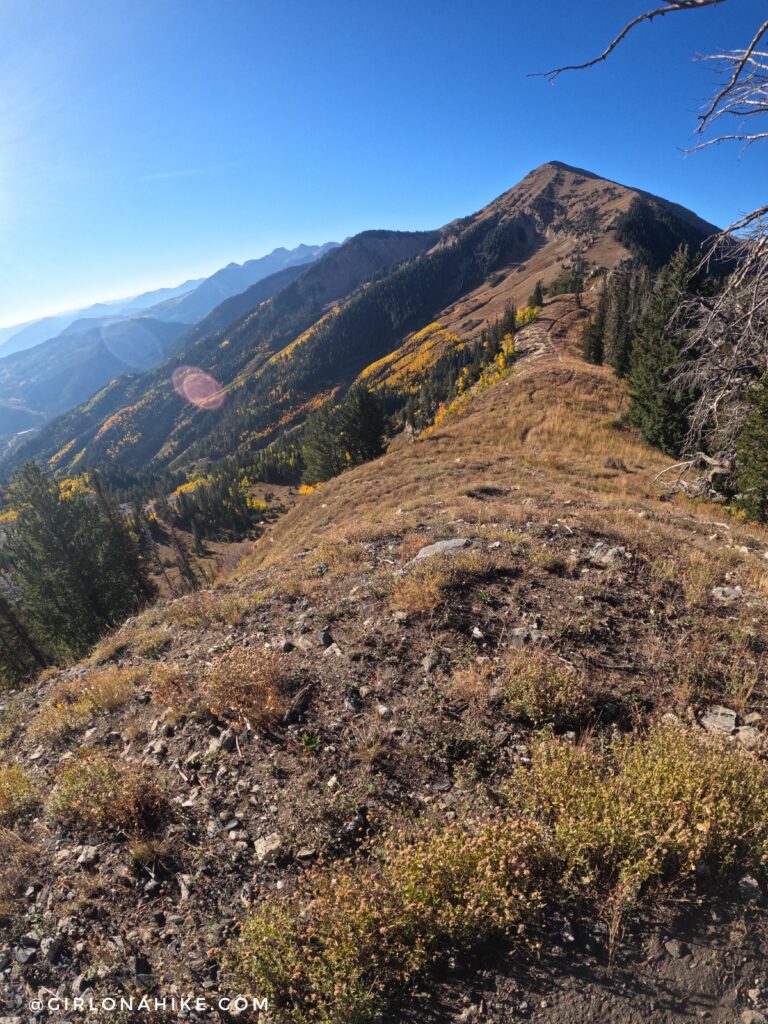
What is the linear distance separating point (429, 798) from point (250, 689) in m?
3.14

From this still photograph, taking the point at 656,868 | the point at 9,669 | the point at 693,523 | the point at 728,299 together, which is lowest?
the point at 9,669

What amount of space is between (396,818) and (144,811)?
3014 millimetres

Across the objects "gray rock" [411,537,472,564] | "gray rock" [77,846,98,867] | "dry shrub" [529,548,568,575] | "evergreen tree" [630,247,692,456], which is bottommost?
"gray rock" [77,846,98,867]

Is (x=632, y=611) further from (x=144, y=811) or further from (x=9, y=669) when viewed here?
(x=9, y=669)

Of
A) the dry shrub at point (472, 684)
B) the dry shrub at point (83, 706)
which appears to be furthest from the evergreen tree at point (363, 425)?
the dry shrub at point (472, 684)

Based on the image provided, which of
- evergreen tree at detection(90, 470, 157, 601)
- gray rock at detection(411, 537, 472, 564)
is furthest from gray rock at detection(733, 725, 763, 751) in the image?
evergreen tree at detection(90, 470, 157, 601)

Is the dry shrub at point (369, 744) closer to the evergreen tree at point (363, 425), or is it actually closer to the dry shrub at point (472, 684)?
the dry shrub at point (472, 684)

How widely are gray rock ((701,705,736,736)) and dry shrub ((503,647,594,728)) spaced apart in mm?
1312

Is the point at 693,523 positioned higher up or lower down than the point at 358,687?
→ lower down

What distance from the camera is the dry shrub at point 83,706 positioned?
774cm

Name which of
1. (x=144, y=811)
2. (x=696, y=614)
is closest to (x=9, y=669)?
(x=144, y=811)

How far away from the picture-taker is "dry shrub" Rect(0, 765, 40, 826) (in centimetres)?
580

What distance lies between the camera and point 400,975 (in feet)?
11.1

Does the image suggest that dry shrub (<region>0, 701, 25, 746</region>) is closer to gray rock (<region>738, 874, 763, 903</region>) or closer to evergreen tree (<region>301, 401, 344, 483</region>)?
gray rock (<region>738, 874, 763, 903</region>)
